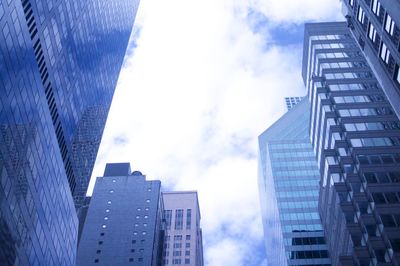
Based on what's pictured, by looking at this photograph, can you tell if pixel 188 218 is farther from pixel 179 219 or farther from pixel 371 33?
pixel 371 33

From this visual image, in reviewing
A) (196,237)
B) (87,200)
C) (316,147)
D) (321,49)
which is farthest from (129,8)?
(196,237)

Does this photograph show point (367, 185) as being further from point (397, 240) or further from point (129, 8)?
point (129, 8)

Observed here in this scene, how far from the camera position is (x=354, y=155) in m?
79.6

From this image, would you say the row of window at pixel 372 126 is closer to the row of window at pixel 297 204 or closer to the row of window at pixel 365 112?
the row of window at pixel 365 112

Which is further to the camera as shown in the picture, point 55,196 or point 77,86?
point 77,86

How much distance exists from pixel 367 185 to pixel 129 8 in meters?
76.3

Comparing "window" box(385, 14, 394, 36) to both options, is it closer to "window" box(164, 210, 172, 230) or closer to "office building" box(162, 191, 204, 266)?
"office building" box(162, 191, 204, 266)

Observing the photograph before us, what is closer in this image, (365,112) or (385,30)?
(385,30)

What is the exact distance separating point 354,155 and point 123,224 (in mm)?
82714

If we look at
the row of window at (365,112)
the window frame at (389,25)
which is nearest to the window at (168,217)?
the row of window at (365,112)

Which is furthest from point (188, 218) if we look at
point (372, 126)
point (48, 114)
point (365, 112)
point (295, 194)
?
point (48, 114)

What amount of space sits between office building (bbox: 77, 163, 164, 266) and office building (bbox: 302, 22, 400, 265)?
6036 centimetres

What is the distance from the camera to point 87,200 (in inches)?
6870

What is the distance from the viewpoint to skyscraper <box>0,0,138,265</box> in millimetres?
47094
